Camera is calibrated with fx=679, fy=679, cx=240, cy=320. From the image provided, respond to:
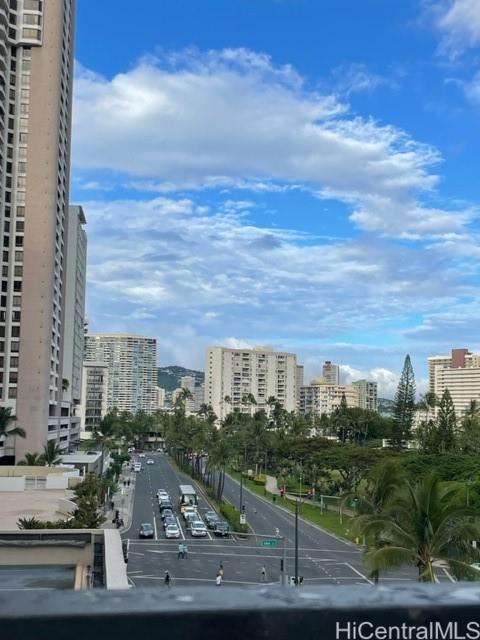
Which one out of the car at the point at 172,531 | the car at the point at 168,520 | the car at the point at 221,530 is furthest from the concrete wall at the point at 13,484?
the car at the point at 221,530

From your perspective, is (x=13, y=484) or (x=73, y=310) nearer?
(x=13, y=484)

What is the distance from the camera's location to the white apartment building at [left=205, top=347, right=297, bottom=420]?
16075cm

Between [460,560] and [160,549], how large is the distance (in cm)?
2381

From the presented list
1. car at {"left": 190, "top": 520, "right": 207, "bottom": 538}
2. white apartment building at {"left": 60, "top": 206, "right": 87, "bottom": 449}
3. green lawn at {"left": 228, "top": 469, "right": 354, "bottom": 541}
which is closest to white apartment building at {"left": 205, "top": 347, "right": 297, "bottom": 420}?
white apartment building at {"left": 60, "top": 206, "right": 87, "bottom": 449}

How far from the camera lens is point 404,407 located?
91.1 meters

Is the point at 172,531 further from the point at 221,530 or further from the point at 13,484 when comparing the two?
the point at 13,484

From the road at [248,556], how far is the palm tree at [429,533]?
42.2 feet

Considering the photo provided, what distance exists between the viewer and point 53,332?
5941cm

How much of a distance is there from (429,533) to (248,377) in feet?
481

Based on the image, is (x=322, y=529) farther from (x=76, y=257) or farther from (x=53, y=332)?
(x=76, y=257)

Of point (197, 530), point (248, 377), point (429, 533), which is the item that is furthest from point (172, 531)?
point (248, 377)

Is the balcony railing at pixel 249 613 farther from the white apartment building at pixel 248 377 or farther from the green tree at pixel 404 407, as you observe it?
the white apartment building at pixel 248 377

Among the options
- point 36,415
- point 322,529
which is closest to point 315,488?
point 322,529

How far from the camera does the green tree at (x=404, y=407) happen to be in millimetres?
89750
